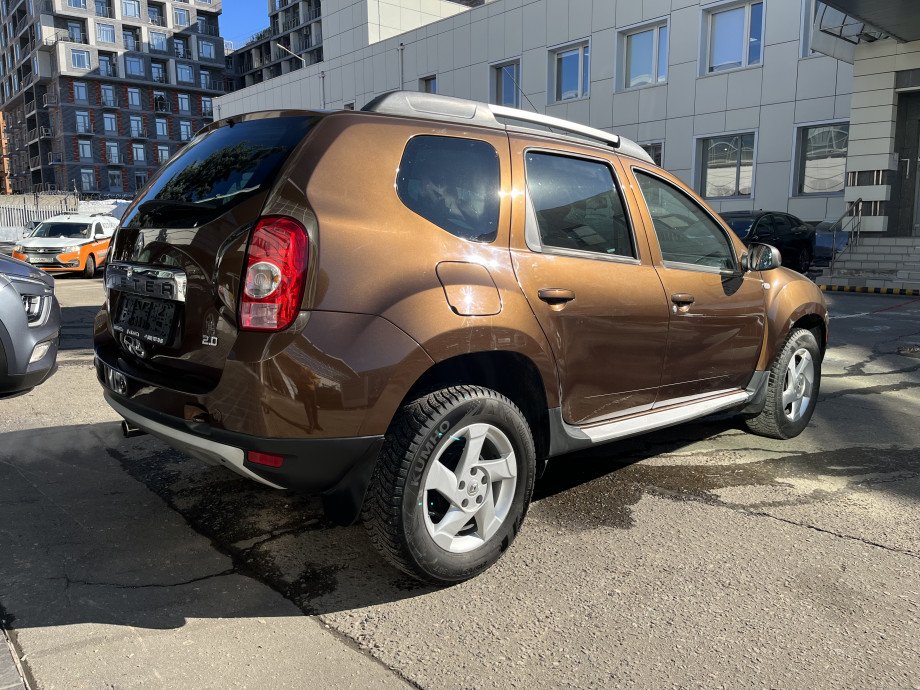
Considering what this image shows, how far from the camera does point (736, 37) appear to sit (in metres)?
21.5

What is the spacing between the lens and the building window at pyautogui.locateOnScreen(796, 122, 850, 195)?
785 inches

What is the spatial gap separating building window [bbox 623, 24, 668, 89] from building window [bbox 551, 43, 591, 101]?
4.71 ft

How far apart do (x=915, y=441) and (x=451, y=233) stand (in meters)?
3.80

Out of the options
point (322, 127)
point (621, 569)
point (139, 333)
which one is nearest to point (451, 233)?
point (322, 127)

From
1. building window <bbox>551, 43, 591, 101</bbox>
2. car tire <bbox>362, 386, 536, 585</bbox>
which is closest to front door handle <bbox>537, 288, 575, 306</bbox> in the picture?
car tire <bbox>362, 386, 536, 585</bbox>

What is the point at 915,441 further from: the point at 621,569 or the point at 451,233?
the point at 451,233

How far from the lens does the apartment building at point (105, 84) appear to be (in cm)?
7725

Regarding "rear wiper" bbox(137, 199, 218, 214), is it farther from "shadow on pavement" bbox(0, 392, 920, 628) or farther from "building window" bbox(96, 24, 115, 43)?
"building window" bbox(96, 24, 115, 43)

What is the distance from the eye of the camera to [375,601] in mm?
2762

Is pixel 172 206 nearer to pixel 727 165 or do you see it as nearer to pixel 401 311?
pixel 401 311

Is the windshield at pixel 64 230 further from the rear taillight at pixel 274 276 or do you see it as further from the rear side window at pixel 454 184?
the rear taillight at pixel 274 276

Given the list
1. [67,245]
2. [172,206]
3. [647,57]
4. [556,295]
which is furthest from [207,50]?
[556,295]

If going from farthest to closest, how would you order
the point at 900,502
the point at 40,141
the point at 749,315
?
the point at 40,141 → the point at 749,315 → the point at 900,502

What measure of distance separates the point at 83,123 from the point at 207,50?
1813cm
